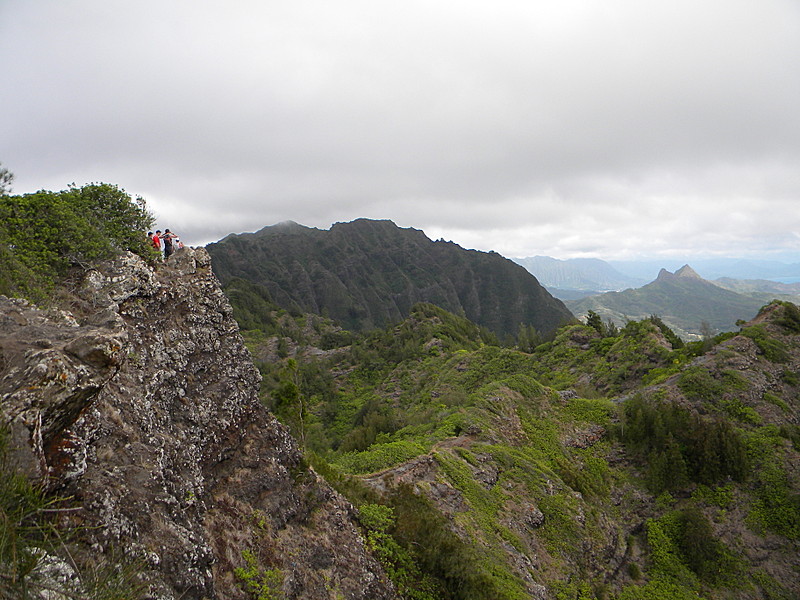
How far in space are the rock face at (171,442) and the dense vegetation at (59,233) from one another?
3.38 feet

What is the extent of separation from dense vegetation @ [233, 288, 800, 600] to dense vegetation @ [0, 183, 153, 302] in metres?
7.13

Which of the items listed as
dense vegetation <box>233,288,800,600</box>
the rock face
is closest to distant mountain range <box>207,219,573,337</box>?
dense vegetation <box>233,288,800,600</box>

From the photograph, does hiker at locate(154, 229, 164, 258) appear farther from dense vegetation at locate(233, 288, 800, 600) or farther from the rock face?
dense vegetation at locate(233, 288, 800, 600)

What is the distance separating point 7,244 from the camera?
8.99m

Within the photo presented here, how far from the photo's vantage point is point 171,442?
24.0ft

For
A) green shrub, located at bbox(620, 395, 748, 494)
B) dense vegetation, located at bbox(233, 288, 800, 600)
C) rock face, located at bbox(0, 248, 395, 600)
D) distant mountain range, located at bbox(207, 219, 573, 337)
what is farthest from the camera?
distant mountain range, located at bbox(207, 219, 573, 337)

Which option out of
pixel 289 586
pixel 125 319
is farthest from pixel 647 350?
pixel 125 319

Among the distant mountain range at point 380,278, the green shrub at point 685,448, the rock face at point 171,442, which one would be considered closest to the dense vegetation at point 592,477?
the green shrub at point 685,448

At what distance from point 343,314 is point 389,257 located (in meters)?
49.7

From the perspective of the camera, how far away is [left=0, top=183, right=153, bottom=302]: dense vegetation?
8555mm

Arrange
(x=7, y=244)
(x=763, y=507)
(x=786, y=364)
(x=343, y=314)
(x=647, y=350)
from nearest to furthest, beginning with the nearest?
(x=7, y=244)
(x=763, y=507)
(x=786, y=364)
(x=647, y=350)
(x=343, y=314)

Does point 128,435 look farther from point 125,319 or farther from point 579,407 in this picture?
point 579,407

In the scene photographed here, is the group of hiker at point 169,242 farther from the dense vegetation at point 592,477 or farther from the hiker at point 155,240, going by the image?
the dense vegetation at point 592,477

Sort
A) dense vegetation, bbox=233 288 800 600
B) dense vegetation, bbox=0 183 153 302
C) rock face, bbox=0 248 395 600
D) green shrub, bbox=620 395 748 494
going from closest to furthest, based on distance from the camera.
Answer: rock face, bbox=0 248 395 600, dense vegetation, bbox=0 183 153 302, dense vegetation, bbox=233 288 800 600, green shrub, bbox=620 395 748 494
